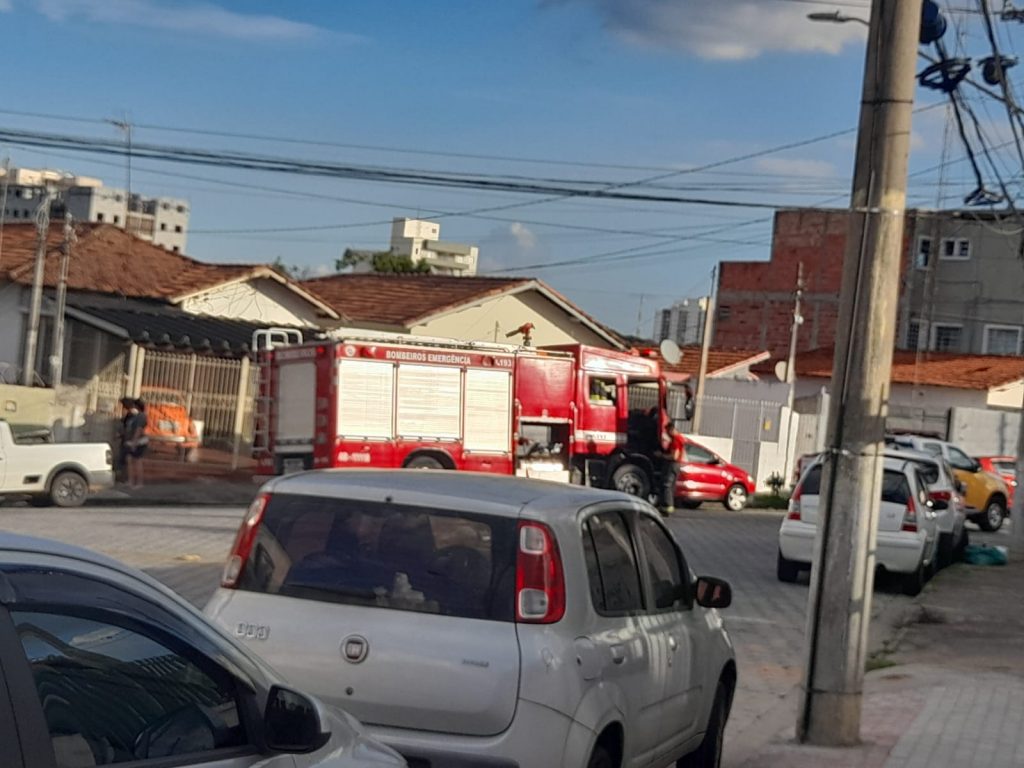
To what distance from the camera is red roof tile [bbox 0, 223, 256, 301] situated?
122ft

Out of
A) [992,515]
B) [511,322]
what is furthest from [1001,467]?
[511,322]

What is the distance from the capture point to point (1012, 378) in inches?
2173

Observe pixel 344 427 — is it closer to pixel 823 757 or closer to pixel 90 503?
pixel 90 503

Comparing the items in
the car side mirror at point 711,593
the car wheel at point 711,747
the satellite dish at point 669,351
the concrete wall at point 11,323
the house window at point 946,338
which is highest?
the house window at point 946,338

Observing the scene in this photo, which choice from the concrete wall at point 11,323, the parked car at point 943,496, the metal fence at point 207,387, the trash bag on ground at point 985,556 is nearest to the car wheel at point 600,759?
the parked car at point 943,496

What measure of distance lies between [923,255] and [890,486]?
45903mm

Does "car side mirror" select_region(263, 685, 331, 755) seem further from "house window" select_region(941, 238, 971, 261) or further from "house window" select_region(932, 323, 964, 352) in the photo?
"house window" select_region(932, 323, 964, 352)

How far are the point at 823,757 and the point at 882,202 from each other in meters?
3.38

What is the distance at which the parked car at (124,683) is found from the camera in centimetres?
325

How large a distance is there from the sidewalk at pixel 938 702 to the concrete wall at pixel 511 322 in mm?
26702

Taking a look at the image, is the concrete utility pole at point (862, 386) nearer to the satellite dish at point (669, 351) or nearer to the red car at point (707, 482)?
the red car at point (707, 482)

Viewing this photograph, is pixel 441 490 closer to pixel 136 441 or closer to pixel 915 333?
pixel 136 441

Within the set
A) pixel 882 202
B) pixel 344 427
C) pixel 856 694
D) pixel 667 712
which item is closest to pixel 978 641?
pixel 856 694

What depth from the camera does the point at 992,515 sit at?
3475 cm
